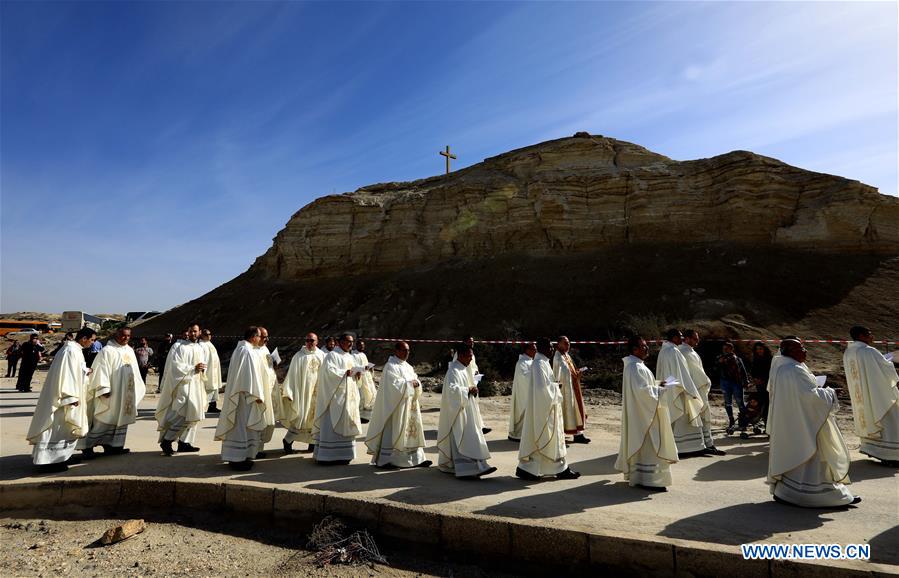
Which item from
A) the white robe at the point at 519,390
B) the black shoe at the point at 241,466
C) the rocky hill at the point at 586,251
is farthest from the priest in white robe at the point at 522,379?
the rocky hill at the point at 586,251

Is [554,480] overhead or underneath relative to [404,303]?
underneath

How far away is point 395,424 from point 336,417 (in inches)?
37.9

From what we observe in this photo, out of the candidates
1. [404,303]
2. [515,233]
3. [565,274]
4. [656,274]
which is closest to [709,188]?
[656,274]

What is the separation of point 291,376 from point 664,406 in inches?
227

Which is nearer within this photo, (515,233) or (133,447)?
(133,447)

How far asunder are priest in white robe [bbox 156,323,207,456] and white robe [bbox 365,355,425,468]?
2952 mm

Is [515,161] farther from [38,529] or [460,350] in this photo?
[38,529]

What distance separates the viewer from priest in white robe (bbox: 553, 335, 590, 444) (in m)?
8.73

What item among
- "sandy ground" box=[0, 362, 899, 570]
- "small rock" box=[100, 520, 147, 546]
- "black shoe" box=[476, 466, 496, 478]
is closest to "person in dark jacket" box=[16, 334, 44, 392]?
"sandy ground" box=[0, 362, 899, 570]

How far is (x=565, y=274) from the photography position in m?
24.2

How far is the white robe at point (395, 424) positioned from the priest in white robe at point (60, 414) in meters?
4.17

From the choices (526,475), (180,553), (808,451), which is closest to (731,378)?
(808,451)

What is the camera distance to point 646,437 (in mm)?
5672

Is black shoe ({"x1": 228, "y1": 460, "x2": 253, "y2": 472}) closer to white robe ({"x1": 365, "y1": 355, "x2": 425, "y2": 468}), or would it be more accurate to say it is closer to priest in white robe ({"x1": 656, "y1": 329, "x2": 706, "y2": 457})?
white robe ({"x1": 365, "y1": 355, "x2": 425, "y2": 468})
